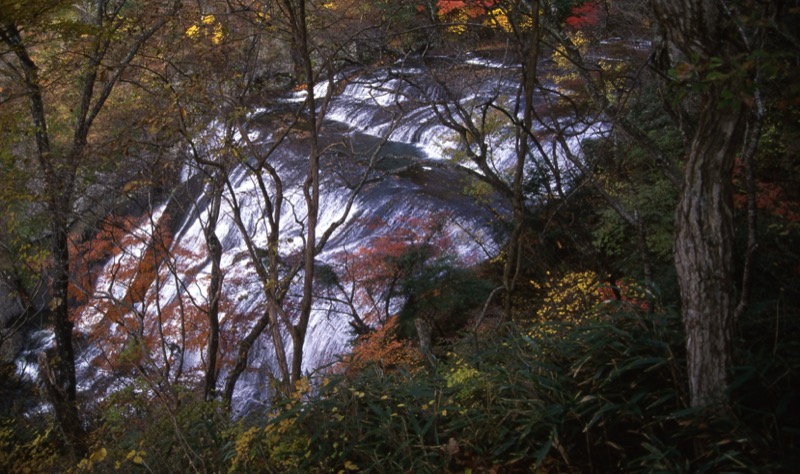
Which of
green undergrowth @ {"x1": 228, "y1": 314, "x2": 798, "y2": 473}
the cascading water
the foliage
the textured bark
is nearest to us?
the textured bark

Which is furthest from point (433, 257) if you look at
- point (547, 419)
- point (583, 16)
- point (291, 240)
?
point (583, 16)

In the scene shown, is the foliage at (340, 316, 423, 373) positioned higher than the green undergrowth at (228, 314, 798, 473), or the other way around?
the foliage at (340, 316, 423, 373)

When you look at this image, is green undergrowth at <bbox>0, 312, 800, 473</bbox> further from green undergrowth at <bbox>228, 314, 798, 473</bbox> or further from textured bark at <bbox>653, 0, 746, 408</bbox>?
textured bark at <bbox>653, 0, 746, 408</bbox>

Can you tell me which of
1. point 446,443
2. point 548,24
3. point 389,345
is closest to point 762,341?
point 446,443

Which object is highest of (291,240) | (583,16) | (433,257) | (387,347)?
(583,16)

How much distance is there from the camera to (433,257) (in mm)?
10016

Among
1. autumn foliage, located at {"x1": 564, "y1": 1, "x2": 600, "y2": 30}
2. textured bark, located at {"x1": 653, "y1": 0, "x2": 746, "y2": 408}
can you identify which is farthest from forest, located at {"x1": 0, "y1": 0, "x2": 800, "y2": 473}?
autumn foliage, located at {"x1": 564, "y1": 1, "x2": 600, "y2": 30}

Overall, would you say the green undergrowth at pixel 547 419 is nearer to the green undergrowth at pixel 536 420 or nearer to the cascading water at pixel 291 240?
the green undergrowth at pixel 536 420

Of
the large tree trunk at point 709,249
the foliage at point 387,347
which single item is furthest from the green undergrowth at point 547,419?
the foliage at point 387,347

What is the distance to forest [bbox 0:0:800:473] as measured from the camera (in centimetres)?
251

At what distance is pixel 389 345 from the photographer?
844 cm

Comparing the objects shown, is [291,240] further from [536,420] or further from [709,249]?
[709,249]

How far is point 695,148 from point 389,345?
21.1ft

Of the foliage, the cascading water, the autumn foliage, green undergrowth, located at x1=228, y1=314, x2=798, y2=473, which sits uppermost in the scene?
the autumn foliage
